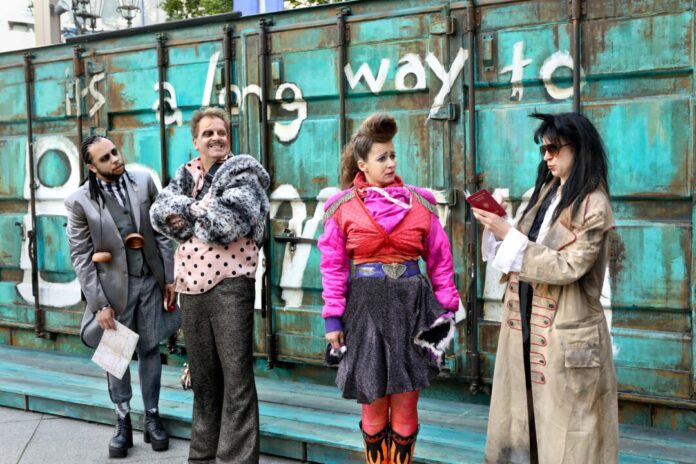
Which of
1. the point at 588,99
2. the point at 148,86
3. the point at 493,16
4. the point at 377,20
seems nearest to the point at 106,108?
the point at 148,86

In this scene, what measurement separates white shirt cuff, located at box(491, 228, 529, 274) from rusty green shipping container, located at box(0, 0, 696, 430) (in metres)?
1.29

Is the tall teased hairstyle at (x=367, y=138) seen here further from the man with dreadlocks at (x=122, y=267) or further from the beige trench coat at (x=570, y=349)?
the man with dreadlocks at (x=122, y=267)

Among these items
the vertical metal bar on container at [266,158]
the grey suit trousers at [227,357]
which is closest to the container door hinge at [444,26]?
the vertical metal bar on container at [266,158]

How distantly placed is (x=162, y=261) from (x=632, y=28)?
2.63 meters

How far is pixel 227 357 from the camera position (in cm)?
421

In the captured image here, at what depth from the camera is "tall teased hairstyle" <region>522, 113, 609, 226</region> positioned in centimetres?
326

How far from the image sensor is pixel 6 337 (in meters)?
7.16

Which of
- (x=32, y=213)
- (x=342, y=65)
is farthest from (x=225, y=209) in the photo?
(x=32, y=213)

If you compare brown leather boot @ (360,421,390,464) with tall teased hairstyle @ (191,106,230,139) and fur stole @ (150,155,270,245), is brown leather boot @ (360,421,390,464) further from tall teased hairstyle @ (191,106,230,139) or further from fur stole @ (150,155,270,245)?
tall teased hairstyle @ (191,106,230,139)

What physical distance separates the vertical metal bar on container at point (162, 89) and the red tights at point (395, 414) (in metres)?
2.73

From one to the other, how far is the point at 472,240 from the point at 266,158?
4.71 ft

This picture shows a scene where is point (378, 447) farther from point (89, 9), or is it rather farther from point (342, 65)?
point (89, 9)

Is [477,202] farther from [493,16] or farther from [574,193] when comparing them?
[493,16]

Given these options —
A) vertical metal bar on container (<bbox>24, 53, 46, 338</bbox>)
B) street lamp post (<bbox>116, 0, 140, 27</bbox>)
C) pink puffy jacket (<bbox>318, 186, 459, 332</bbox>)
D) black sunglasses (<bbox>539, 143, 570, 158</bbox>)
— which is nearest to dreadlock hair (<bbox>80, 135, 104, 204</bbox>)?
pink puffy jacket (<bbox>318, 186, 459, 332</bbox>)
